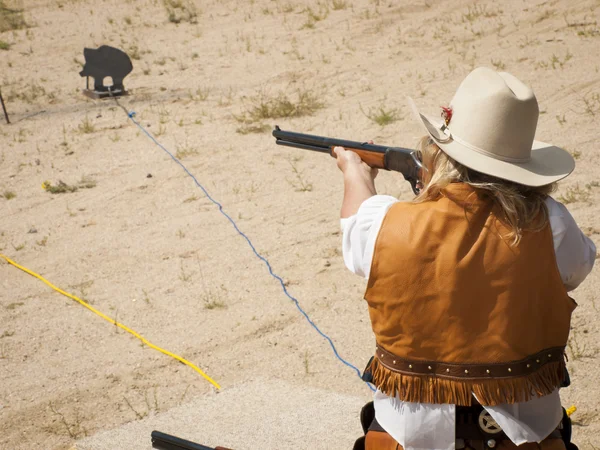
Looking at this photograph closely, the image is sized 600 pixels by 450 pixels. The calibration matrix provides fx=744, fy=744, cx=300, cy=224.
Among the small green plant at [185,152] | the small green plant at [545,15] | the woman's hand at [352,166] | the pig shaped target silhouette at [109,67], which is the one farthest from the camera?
the small green plant at [545,15]

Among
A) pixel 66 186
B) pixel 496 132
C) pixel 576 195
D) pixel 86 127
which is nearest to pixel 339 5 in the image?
pixel 86 127

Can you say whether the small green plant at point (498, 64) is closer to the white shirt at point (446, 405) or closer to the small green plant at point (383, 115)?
the small green plant at point (383, 115)

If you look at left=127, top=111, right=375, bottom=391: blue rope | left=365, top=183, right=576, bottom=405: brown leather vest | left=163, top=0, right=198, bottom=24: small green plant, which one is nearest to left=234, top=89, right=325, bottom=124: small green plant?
left=127, top=111, right=375, bottom=391: blue rope

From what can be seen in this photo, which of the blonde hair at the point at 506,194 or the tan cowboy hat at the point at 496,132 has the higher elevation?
the tan cowboy hat at the point at 496,132

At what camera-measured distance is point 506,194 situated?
5.95 ft

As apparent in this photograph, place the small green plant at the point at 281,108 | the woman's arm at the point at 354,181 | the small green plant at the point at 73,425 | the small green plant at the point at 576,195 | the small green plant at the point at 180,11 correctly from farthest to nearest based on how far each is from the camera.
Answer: the small green plant at the point at 180,11, the small green plant at the point at 281,108, the small green plant at the point at 576,195, the small green plant at the point at 73,425, the woman's arm at the point at 354,181

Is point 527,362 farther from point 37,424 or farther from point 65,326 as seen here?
point 65,326

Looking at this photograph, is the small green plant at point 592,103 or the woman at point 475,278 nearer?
the woman at point 475,278

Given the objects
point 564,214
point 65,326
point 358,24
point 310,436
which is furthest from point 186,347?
point 358,24

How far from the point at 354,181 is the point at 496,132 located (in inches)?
21.1

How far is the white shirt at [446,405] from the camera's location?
185cm

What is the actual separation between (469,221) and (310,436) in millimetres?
1885

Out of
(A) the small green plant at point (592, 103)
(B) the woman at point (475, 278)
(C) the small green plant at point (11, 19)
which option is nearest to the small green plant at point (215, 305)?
(B) the woman at point (475, 278)

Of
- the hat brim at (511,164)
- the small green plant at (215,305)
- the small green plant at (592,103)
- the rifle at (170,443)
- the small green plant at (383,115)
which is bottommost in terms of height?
the small green plant at (215,305)
